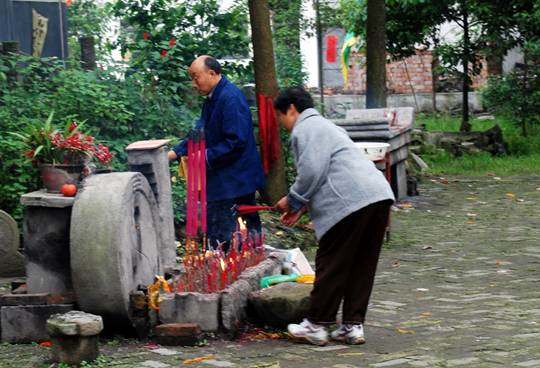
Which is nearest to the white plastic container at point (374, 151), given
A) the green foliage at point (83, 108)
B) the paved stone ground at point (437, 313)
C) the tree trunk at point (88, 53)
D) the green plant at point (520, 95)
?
the paved stone ground at point (437, 313)

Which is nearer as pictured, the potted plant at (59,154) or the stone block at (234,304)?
the stone block at (234,304)

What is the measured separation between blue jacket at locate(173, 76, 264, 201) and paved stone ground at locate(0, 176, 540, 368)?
1.52m

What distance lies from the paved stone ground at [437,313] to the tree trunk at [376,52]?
4125 millimetres

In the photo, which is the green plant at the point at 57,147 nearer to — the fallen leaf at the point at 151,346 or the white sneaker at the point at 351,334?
the fallen leaf at the point at 151,346

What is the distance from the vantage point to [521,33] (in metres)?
24.6

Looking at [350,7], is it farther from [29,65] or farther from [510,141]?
[29,65]

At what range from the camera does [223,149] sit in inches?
385

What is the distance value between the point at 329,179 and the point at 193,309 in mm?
1276

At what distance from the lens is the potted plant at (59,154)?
852 cm

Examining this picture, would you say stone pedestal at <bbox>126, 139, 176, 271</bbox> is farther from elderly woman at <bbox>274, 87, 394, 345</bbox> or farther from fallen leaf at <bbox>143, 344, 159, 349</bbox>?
elderly woman at <bbox>274, 87, 394, 345</bbox>

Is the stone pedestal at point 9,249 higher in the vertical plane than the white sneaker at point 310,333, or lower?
higher

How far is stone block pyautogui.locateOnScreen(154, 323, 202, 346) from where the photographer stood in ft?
25.8

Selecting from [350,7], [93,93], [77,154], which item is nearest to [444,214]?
[93,93]

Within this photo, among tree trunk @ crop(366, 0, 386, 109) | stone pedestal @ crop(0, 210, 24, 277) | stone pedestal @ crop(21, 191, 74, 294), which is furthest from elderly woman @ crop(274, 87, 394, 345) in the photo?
tree trunk @ crop(366, 0, 386, 109)
